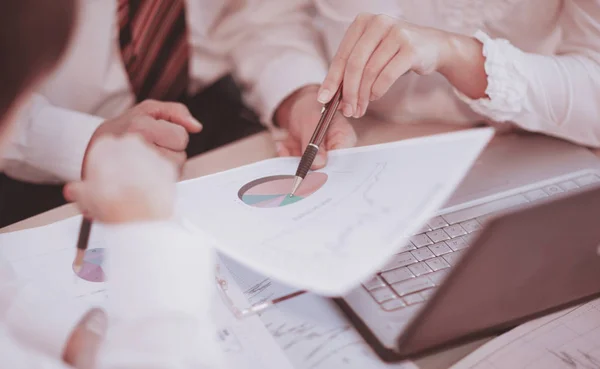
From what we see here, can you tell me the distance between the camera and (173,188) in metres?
0.34

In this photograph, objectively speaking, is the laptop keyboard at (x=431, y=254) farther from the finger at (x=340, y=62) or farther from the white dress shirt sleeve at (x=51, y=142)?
the white dress shirt sleeve at (x=51, y=142)

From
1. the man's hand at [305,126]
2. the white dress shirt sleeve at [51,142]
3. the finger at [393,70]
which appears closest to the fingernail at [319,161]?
the man's hand at [305,126]

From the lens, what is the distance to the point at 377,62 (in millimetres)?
581

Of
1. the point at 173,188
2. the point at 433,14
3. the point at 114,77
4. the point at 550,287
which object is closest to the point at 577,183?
the point at 550,287

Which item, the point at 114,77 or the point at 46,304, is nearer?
the point at 46,304

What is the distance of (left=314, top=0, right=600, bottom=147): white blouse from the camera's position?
2.20ft

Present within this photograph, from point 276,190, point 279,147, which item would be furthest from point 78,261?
point 279,147

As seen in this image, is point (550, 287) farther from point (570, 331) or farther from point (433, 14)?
point (433, 14)

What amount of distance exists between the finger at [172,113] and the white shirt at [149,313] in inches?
14.0

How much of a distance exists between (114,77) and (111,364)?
2.09 ft

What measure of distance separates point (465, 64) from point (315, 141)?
0.25m

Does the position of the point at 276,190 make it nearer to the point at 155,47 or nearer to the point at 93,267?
the point at 93,267

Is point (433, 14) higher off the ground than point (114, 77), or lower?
higher

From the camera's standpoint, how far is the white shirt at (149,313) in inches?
12.0
